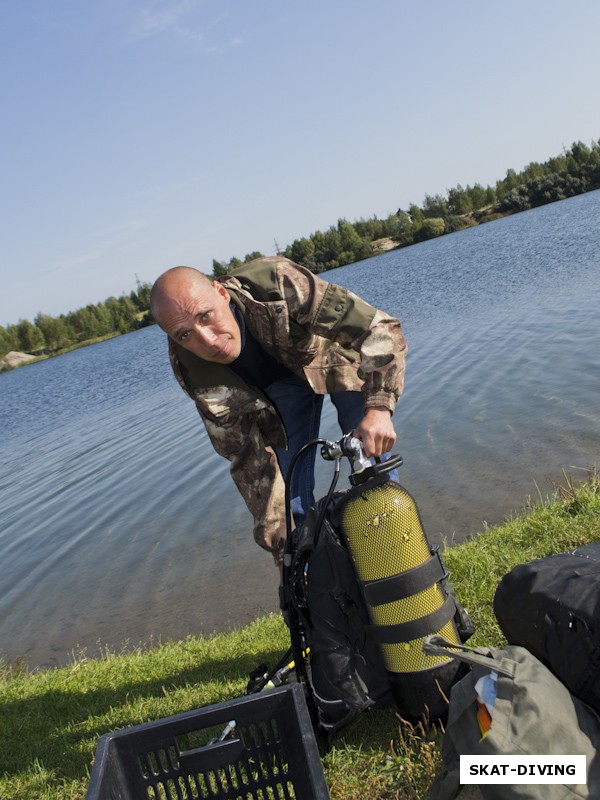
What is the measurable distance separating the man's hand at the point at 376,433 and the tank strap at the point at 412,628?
0.75 metres

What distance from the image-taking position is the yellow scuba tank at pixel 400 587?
9.43 feet

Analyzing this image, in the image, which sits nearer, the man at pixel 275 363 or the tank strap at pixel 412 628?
the tank strap at pixel 412 628

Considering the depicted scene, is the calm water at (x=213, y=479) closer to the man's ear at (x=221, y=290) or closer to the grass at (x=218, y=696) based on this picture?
the grass at (x=218, y=696)

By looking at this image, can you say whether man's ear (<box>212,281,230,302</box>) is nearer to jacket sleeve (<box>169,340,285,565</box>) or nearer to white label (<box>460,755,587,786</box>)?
jacket sleeve (<box>169,340,285,565</box>)

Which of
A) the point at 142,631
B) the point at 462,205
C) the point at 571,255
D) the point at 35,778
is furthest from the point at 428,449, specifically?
the point at 462,205

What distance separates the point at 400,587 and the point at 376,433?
2.31ft

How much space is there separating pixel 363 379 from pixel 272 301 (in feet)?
2.14

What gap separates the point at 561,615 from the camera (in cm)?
251

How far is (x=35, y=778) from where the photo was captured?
11.4 feet

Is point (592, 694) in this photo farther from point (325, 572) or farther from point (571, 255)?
point (571, 255)

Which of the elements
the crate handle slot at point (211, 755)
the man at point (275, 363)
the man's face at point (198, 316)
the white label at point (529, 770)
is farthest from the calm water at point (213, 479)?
the white label at point (529, 770)

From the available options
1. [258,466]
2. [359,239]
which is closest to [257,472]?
[258,466]

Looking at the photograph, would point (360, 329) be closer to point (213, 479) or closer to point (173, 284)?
point (173, 284)

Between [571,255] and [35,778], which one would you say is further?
[571,255]
